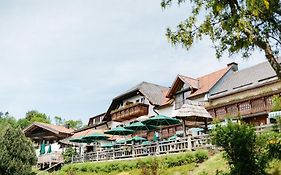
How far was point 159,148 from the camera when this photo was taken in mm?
22797

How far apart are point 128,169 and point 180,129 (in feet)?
41.3

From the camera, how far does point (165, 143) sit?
23.9 meters

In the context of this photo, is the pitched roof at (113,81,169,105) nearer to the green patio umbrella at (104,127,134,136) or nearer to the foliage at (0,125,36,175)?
the green patio umbrella at (104,127,134,136)

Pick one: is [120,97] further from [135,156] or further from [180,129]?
[135,156]

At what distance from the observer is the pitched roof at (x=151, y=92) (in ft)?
132

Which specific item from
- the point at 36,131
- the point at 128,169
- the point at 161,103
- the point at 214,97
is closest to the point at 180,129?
the point at 214,97

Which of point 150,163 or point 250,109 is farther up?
point 250,109

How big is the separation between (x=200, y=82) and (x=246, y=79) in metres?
5.94

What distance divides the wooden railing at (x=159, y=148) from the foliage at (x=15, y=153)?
511 cm

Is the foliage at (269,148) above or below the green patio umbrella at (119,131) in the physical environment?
below

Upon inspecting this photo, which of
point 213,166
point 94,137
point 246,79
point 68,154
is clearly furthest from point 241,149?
point 68,154

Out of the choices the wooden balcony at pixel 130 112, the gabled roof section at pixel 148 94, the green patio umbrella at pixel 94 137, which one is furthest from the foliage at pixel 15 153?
the gabled roof section at pixel 148 94

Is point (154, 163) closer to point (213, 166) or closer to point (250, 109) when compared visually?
point (213, 166)

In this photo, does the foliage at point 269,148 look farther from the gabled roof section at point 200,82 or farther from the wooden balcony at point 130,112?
the wooden balcony at point 130,112
